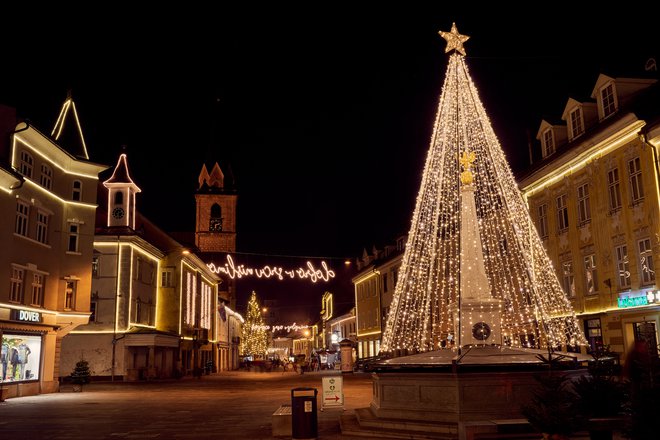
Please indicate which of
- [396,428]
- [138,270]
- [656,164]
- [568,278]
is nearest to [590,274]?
[568,278]

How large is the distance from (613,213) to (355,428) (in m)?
17.0

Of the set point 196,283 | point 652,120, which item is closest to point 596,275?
point 652,120

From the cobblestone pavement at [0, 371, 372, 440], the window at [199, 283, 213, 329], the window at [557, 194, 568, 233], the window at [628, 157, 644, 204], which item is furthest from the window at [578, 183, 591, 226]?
the window at [199, 283, 213, 329]

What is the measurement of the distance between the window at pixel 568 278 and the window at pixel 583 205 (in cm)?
235

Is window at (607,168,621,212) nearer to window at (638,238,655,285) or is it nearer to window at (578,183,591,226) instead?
window at (578,183,591,226)

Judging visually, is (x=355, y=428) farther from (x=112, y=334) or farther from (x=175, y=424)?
(x=112, y=334)

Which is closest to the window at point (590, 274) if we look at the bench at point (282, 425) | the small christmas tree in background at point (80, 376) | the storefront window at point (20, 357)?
the bench at point (282, 425)

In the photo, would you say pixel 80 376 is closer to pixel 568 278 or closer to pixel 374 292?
pixel 568 278

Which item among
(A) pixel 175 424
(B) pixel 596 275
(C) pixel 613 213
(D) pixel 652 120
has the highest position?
(D) pixel 652 120

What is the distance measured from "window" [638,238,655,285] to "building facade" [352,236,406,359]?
28.0m

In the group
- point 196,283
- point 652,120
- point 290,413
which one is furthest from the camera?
point 196,283

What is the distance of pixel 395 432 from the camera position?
44.8 feet

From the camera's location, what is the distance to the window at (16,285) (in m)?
27.2

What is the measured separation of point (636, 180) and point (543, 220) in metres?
8.70
